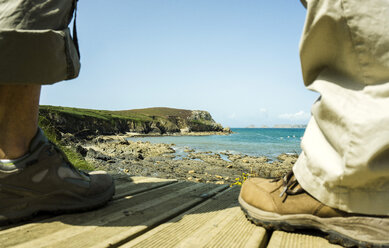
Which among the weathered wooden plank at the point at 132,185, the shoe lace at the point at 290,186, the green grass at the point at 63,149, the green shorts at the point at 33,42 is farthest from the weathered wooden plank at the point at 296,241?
the green grass at the point at 63,149

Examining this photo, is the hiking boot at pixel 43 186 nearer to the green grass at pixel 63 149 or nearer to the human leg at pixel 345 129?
the human leg at pixel 345 129

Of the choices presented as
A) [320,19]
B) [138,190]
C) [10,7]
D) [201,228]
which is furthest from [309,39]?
[138,190]

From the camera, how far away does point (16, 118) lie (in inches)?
44.5

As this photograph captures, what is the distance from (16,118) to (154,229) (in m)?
0.83

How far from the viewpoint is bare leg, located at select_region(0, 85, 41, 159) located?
3.60ft

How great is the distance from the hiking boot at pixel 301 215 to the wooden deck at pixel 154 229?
50mm

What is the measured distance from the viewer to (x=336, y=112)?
0.85m

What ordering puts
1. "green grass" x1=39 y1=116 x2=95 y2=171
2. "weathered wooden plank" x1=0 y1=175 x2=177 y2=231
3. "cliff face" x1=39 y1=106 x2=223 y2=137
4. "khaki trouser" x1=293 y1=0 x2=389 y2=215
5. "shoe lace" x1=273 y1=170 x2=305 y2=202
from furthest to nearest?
1. "cliff face" x1=39 y1=106 x2=223 y2=137
2. "green grass" x1=39 y1=116 x2=95 y2=171
3. "weathered wooden plank" x1=0 y1=175 x2=177 y2=231
4. "shoe lace" x1=273 y1=170 x2=305 y2=202
5. "khaki trouser" x1=293 y1=0 x2=389 y2=215

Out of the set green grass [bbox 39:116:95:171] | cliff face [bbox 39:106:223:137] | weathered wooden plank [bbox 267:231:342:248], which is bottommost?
cliff face [bbox 39:106:223:137]

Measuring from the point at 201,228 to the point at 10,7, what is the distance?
1228 millimetres

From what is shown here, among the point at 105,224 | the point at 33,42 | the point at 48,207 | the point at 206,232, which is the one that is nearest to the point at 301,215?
the point at 206,232

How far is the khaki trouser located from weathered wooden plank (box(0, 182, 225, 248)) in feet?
2.46

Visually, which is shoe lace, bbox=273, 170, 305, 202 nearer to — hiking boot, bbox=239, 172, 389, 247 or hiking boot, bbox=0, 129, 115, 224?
hiking boot, bbox=239, 172, 389, 247

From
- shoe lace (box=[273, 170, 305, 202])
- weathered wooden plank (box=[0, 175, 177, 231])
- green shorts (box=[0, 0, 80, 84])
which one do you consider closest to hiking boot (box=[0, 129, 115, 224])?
weathered wooden plank (box=[0, 175, 177, 231])
